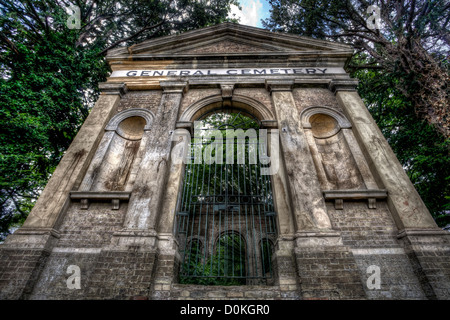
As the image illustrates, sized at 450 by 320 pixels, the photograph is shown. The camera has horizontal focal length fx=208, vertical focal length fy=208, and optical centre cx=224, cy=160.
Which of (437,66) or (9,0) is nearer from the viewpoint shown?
(437,66)

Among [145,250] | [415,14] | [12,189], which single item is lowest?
[145,250]

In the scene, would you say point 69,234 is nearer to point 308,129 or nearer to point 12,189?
point 12,189

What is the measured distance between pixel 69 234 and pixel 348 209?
642cm

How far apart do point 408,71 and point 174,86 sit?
27.0ft

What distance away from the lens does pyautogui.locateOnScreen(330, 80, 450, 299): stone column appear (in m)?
3.84

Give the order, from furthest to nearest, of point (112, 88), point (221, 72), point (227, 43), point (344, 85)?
point (227, 43), point (221, 72), point (112, 88), point (344, 85)

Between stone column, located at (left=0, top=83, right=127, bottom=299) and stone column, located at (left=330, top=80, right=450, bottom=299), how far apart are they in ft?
24.1

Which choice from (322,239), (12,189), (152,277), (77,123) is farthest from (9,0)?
(322,239)

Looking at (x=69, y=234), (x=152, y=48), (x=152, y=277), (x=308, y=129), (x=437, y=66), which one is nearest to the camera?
(x=152, y=277)

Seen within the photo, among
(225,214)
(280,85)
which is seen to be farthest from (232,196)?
(280,85)

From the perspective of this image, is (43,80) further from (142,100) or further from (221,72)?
(221,72)

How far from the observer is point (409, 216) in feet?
14.8

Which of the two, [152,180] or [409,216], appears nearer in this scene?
[409,216]

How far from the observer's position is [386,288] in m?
3.93
